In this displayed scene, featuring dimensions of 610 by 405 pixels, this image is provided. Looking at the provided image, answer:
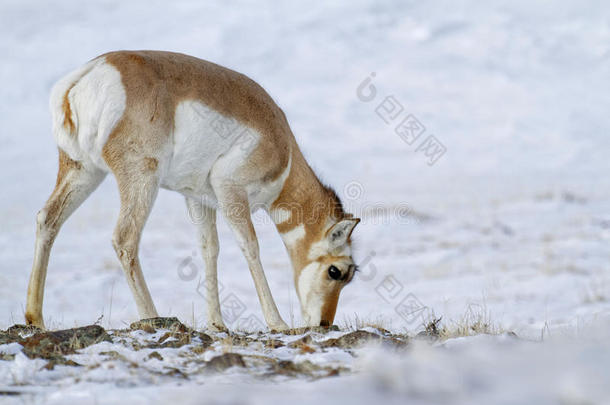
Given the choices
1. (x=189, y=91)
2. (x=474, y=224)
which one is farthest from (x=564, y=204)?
(x=189, y=91)

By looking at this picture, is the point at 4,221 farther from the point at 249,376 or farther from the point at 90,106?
the point at 249,376

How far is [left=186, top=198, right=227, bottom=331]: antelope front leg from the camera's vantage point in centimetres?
733

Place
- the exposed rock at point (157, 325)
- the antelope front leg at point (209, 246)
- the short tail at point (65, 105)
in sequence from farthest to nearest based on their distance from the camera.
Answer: the antelope front leg at point (209, 246) → the short tail at point (65, 105) → the exposed rock at point (157, 325)

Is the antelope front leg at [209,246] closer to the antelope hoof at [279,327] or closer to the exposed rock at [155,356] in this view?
the antelope hoof at [279,327]

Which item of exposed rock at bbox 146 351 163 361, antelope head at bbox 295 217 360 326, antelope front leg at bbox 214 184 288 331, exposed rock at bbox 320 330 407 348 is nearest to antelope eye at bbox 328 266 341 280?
antelope head at bbox 295 217 360 326

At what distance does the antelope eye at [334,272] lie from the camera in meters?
7.11

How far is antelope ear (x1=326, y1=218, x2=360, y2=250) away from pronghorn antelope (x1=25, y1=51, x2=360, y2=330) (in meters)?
0.01

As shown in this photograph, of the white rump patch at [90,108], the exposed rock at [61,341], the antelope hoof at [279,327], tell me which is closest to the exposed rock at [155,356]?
the exposed rock at [61,341]

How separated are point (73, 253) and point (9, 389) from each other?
47.0 feet

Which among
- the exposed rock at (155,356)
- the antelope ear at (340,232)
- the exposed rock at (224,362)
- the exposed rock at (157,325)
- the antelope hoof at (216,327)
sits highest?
the antelope ear at (340,232)

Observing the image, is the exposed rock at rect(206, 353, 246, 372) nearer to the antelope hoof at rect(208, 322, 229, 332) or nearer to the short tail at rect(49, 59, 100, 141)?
the antelope hoof at rect(208, 322, 229, 332)

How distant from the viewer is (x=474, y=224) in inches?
789

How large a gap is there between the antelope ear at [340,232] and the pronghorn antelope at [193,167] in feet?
0.04

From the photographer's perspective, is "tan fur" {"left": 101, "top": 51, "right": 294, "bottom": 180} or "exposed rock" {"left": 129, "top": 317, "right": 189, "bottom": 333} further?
"tan fur" {"left": 101, "top": 51, "right": 294, "bottom": 180}
